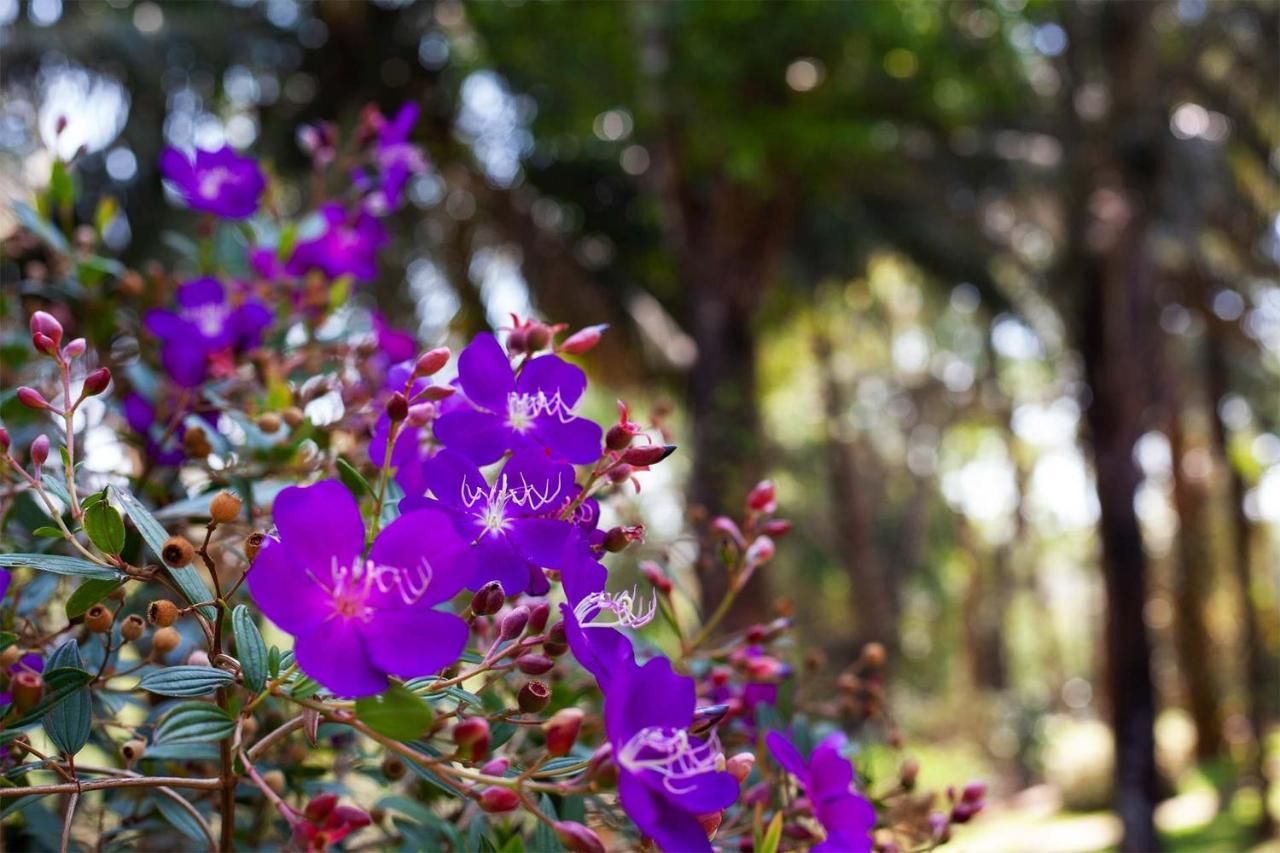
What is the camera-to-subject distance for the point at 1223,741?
10609 millimetres

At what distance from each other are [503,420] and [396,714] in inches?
8.1

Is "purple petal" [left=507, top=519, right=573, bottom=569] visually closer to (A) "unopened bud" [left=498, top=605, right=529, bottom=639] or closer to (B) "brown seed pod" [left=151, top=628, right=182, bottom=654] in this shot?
(A) "unopened bud" [left=498, top=605, right=529, bottom=639]

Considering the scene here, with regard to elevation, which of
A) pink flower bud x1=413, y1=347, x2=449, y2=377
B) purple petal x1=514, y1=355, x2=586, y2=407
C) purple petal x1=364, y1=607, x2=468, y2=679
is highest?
pink flower bud x1=413, y1=347, x2=449, y2=377

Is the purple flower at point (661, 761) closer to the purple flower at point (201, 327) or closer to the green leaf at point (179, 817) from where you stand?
the green leaf at point (179, 817)

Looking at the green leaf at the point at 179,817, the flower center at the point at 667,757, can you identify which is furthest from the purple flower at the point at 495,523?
the green leaf at the point at 179,817

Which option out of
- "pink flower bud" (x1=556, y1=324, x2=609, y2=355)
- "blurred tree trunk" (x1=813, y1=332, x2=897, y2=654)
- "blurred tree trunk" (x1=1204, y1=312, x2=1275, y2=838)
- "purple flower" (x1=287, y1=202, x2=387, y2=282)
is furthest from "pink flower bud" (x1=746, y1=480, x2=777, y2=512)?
"blurred tree trunk" (x1=1204, y1=312, x2=1275, y2=838)

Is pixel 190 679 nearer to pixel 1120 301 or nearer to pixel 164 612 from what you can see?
pixel 164 612

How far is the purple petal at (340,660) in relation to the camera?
435 mm

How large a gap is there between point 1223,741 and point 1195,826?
2.70 m

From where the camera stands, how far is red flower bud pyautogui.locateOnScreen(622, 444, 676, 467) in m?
0.56

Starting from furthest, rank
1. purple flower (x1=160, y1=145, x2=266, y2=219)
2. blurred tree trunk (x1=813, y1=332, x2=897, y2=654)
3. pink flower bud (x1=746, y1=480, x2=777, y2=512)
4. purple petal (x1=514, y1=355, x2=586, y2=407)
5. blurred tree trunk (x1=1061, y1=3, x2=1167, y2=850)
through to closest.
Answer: blurred tree trunk (x1=813, y1=332, x2=897, y2=654)
blurred tree trunk (x1=1061, y1=3, x2=1167, y2=850)
purple flower (x1=160, y1=145, x2=266, y2=219)
pink flower bud (x1=746, y1=480, x2=777, y2=512)
purple petal (x1=514, y1=355, x2=586, y2=407)

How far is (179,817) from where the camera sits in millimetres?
598

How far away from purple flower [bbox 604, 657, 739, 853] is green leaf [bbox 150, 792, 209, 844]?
276mm

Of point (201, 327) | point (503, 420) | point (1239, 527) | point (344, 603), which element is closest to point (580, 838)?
point (344, 603)
